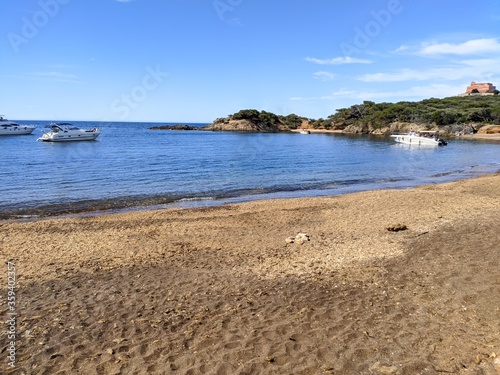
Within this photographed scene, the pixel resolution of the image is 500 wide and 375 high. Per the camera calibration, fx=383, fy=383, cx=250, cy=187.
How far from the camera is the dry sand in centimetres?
532

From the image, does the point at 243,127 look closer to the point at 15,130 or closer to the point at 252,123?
the point at 252,123

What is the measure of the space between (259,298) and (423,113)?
106998 mm

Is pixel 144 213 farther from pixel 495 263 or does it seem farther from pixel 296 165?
pixel 296 165

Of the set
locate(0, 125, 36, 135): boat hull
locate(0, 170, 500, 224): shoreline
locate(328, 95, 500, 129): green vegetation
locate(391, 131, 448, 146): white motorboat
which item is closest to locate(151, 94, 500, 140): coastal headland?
locate(328, 95, 500, 129): green vegetation

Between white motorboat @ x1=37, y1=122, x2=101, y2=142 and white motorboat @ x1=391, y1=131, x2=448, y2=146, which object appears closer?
white motorboat @ x1=391, y1=131, x2=448, y2=146

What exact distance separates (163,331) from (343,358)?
281 centimetres

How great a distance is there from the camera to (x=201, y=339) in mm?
5879

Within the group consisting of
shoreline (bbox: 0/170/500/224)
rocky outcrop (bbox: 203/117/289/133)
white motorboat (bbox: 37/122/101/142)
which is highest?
rocky outcrop (bbox: 203/117/289/133)

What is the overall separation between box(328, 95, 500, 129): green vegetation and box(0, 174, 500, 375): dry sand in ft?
304

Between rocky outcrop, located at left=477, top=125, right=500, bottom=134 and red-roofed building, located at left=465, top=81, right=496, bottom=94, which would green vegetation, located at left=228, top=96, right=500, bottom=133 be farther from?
red-roofed building, located at left=465, top=81, right=496, bottom=94

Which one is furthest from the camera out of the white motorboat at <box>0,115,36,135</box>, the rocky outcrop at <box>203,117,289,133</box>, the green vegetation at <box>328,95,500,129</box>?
the rocky outcrop at <box>203,117,289,133</box>

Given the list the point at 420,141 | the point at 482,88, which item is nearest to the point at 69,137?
the point at 420,141

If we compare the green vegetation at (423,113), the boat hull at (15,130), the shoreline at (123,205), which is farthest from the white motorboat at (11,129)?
the green vegetation at (423,113)

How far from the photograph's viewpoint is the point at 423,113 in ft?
333
